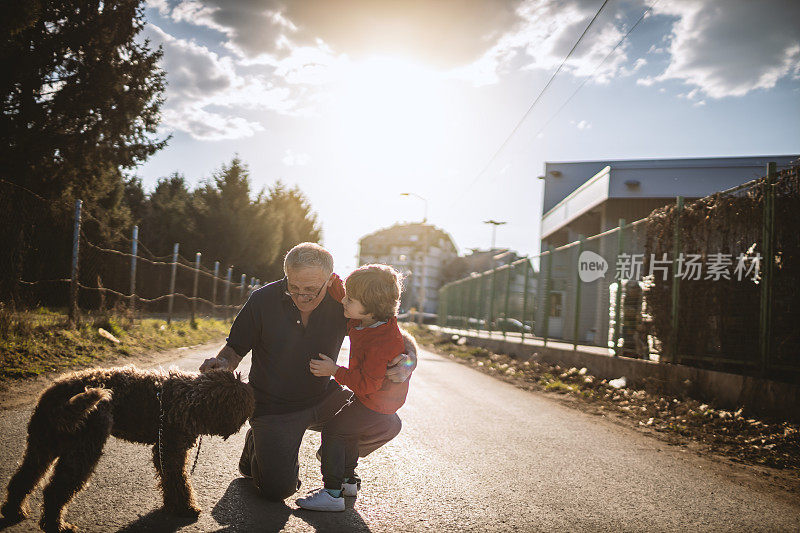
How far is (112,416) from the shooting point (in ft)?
8.05

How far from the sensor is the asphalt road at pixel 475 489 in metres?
2.67

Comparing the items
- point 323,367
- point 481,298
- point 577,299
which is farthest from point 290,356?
point 481,298

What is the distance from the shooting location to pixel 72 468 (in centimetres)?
228

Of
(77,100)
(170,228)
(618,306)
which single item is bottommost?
(618,306)

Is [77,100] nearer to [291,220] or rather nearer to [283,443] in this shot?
[283,443]

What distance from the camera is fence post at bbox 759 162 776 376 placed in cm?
630

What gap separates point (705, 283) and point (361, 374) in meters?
6.37

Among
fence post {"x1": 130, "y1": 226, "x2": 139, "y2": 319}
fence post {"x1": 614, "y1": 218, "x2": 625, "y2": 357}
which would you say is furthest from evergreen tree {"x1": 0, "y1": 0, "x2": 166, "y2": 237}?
fence post {"x1": 614, "y1": 218, "x2": 625, "y2": 357}

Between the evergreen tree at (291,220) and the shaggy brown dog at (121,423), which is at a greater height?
the evergreen tree at (291,220)

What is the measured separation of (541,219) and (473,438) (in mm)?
32505

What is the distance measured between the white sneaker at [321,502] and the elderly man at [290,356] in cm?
15

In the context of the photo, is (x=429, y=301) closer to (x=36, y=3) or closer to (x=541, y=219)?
(x=541, y=219)

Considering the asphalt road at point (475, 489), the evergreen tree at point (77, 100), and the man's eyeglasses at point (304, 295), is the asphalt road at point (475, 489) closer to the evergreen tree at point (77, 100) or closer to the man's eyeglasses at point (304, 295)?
the man's eyeglasses at point (304, 295)

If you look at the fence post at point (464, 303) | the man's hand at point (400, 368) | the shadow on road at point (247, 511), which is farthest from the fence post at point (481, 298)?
the shadow on road at point (247, 511)
